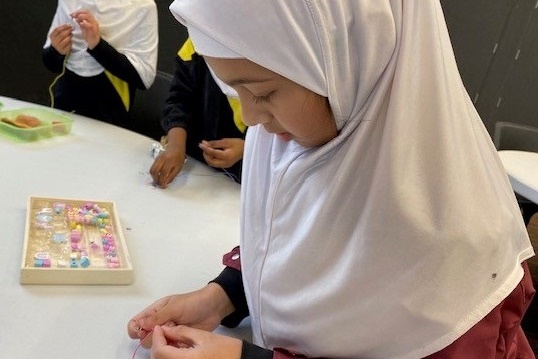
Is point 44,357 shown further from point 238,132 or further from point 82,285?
point 238,132

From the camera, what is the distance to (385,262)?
19.9 inches

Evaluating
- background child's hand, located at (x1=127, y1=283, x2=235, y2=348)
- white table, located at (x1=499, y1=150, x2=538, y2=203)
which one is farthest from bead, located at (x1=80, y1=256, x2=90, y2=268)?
white table, located at (x1=499, y1=150, x2=538, y2=203)

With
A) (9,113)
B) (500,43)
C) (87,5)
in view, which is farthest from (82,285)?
(500,43)

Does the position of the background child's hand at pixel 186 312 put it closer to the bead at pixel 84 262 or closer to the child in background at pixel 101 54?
the bead at pixel 84 262

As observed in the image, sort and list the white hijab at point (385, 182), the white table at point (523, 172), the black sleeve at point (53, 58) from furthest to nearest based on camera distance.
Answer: the black sleeve at point (53, 58), the white table at point (523, 172), the white hijab at point (385, 182)

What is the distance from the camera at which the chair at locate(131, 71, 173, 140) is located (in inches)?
71.6

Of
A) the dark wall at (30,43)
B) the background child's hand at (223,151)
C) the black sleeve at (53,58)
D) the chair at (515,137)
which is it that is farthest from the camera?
the dark wall at (30,43)

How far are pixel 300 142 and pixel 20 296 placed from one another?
408mm

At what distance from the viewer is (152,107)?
1.88 meters

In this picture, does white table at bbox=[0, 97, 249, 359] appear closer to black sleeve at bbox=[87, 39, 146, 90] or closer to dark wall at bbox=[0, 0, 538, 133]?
black sleeve at bbox=[87, 39, 146, 90]

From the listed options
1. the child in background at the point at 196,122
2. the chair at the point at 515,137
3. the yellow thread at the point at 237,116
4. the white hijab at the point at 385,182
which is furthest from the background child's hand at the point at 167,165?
the chair at the point at 515,137

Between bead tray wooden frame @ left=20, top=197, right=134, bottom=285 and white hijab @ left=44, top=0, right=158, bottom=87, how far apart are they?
853 millimetres

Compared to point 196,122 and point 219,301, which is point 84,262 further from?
point 196,122

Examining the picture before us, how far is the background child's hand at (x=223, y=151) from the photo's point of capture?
1.06 meters
